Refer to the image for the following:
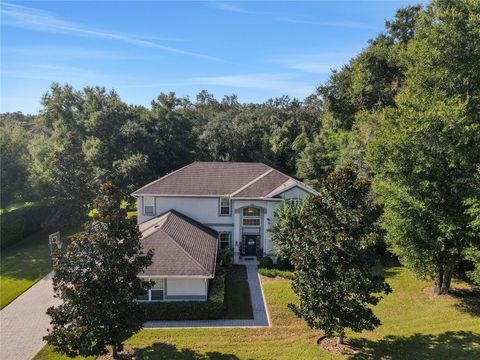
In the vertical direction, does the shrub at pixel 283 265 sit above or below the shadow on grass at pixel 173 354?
above

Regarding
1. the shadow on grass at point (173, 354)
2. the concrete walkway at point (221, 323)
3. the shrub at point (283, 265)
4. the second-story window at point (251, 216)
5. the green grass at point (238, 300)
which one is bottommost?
the shadow on grass at point (173, 354)

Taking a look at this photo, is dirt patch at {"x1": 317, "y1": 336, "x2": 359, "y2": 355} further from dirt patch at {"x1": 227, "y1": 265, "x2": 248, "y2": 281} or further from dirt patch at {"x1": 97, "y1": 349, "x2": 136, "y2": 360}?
dirt patch at {"x1": 227, "y1": 265, "x2": 248, "y2": 281}

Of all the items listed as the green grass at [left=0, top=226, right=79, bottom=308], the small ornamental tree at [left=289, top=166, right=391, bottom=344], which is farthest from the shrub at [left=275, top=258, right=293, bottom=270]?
the green grass at [left=0, top=226, right=79, bottom=308]

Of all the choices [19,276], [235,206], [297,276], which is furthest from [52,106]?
[297,276]

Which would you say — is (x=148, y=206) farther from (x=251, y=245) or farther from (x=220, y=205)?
(x=251, y=245)

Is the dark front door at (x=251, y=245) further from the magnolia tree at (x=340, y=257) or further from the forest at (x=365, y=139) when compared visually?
the magnolia tree at (x=340, y=257)

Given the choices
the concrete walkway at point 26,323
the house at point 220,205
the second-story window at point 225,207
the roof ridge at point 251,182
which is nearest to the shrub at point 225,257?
the house at point 220,205
